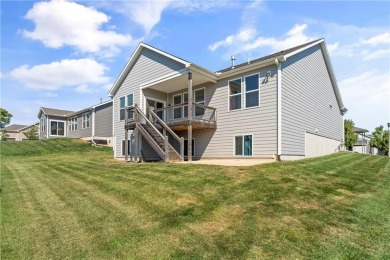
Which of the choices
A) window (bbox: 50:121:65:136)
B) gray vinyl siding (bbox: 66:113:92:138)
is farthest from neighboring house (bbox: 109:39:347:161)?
window (bbox: 50:121:65:136)

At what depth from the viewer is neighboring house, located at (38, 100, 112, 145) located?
31031mm

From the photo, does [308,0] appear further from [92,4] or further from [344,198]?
[92,4]

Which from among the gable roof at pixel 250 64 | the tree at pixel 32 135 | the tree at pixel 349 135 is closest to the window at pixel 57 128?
the tree at pixel 32 135

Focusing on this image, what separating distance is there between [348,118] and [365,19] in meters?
23.4

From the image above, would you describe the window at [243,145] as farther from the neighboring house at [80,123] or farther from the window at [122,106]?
the neighboring house at [80,123]

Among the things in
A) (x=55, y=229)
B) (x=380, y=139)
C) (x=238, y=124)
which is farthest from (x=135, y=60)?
(x=380, y=139)

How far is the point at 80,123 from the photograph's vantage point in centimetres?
3500

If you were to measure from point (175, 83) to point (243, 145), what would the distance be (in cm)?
619

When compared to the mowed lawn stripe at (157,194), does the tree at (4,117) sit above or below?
above

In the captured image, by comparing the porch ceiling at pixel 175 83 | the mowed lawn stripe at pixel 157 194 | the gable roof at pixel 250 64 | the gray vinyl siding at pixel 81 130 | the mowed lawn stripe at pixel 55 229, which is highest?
the gable roof at pixel 250 64

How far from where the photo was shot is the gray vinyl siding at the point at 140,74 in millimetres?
16578

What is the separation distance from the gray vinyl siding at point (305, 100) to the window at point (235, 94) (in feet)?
8.24

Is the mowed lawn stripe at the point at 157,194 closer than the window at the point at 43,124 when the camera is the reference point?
Yes

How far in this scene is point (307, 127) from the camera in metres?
15.9
